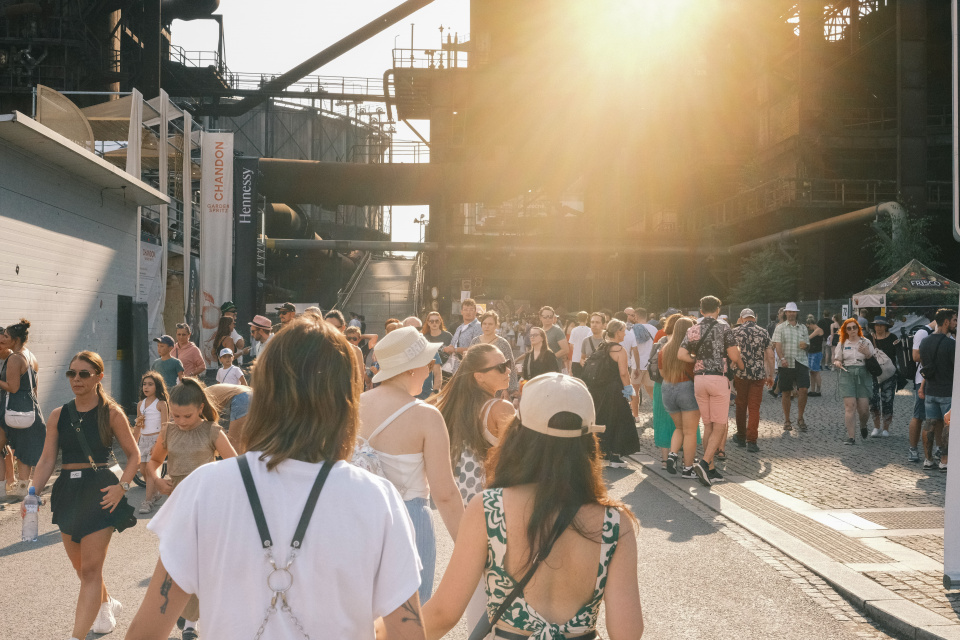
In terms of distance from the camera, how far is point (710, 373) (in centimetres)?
977

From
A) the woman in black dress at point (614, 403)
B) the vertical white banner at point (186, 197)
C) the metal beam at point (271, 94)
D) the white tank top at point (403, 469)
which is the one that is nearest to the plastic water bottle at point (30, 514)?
the white tank top at point (403, 469)

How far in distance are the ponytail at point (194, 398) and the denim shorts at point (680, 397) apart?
5.98 m

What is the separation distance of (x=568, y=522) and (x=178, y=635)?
11.6ft

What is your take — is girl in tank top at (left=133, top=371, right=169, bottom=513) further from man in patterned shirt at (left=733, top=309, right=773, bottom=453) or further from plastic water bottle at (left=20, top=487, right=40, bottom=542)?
man in patterned shirt at (left=733, top=309, right=773, bottom=453)

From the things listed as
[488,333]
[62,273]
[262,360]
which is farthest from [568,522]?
[62,273]

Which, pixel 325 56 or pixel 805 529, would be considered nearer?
pixel 805 529

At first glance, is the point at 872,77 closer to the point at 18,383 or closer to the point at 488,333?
the point at 488,333

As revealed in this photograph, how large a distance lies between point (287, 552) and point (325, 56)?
38327 millimetres

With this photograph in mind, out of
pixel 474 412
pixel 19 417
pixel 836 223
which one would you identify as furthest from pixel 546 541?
Result: pixel 836 223

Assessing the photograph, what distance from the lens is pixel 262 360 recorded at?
2.11 meters

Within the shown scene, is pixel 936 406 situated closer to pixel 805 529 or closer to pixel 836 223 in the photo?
pixel 805 529

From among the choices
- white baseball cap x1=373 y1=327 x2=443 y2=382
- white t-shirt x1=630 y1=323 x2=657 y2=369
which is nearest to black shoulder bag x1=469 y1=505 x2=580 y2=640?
white baseball cap x1=373 y1=327 x2=443 y2=382

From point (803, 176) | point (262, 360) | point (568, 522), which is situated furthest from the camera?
point (803, 176)

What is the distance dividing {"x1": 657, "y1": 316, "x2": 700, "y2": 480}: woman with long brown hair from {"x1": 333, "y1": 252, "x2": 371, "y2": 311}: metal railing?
2765 centimetres
